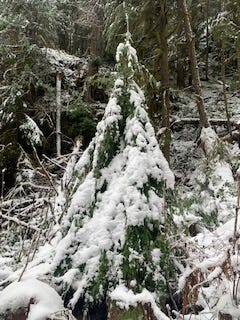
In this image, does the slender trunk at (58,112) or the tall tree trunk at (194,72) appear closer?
the tall tree trunk at (194,72)

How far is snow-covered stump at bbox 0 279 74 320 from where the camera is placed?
10.1ft

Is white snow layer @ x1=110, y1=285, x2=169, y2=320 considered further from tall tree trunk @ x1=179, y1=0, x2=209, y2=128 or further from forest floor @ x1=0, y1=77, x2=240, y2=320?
tall tree trunk @ x1=179, y1=0, x2=209, y2=128

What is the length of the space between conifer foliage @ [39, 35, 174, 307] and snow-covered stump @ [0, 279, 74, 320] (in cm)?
16

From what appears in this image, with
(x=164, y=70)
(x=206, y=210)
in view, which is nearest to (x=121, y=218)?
(x=206, y=210)

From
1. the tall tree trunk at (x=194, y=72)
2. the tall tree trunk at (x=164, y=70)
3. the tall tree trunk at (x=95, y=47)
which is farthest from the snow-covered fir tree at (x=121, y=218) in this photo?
the tall tree trunk at (x=95, y=47)

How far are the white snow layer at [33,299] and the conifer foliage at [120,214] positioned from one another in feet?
0.48

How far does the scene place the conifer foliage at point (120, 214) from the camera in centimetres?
328

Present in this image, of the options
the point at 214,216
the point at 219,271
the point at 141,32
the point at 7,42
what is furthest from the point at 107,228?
the point at 7,42

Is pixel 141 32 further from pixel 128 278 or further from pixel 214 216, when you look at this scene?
pixel 128 278

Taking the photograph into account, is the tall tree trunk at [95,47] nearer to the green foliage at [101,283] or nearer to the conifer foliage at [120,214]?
the conifer foliage at [120,214]

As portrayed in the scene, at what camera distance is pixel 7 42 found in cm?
1213

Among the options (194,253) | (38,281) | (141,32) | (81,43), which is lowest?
(38,281)

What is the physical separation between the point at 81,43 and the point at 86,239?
14.3 meters

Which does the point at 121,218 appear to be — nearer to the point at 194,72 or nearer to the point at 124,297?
the point at 124,297
